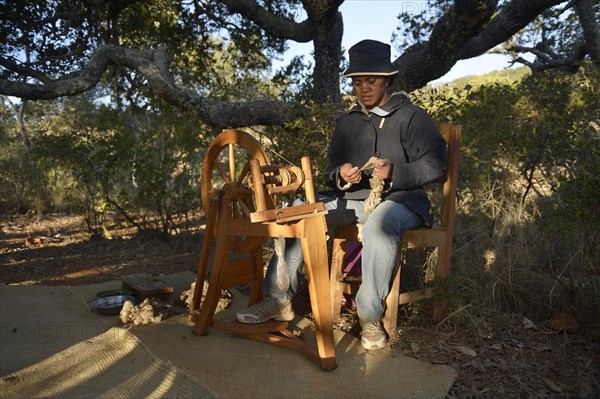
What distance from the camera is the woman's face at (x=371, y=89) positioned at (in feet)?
9.82

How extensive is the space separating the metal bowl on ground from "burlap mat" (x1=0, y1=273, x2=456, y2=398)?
0.39 m

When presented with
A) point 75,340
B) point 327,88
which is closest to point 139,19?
point 327,88

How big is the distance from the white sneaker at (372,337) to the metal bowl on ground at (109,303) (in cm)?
187

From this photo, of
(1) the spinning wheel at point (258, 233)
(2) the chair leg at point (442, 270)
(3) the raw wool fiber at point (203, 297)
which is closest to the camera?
(1) the spinning wheel at point (258, 233)

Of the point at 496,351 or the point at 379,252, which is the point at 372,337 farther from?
the point at 496,351

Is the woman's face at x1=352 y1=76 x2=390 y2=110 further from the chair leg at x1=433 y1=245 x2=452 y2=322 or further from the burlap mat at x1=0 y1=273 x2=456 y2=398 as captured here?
the burlap mat at x1=0 y1=273 x2=456 y2=398

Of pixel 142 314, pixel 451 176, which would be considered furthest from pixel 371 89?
pixel 142 314

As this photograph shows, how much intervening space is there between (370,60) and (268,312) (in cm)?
174

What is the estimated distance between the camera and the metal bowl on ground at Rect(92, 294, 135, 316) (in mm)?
3361

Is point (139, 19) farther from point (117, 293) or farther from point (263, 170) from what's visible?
point (263, 170)

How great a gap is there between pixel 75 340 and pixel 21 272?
2566 mm

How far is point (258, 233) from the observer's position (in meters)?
2.64

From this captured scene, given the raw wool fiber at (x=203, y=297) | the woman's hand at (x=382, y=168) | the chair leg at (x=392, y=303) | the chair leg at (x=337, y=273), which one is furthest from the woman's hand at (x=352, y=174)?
the raw wool fiber at (x=203, y=297)

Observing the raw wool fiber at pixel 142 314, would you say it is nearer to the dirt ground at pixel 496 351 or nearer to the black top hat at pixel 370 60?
the dirt ground at pixel 496 351
